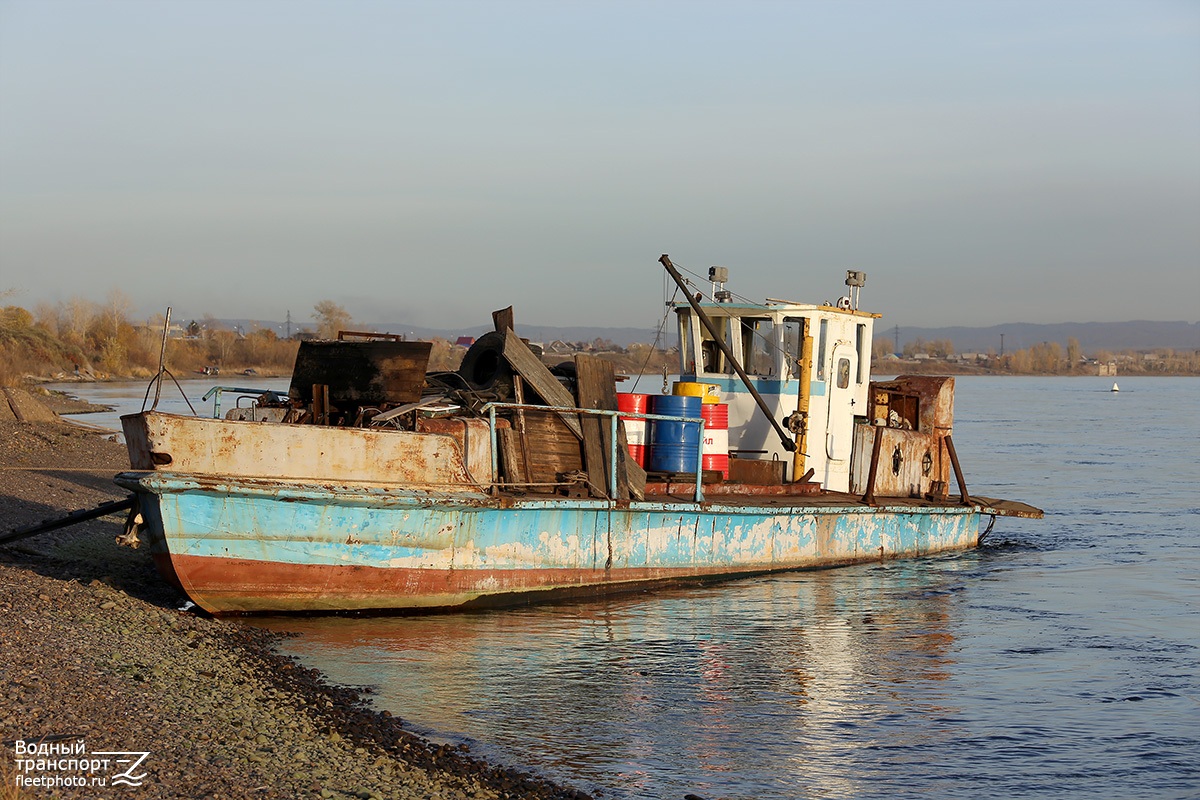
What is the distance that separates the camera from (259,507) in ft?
30.5

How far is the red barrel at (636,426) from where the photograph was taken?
1237 centimetres

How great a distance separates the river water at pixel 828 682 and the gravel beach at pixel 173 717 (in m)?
0.54

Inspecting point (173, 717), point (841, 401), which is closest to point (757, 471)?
point (841, 401)

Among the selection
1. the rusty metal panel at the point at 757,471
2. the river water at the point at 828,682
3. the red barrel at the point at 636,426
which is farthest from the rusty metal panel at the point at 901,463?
the red barrel at the point at 636,426

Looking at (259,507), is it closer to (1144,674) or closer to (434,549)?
(434,549)

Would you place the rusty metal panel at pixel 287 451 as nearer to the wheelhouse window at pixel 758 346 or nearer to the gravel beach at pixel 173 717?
the gravel beach at pixel 173 717

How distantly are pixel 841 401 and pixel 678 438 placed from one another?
9.47 ft

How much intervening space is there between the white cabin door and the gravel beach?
7.56 m

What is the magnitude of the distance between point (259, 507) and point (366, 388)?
159cm

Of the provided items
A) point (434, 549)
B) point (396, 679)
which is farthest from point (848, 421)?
point (396, 679)

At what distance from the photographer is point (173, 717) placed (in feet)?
22.3

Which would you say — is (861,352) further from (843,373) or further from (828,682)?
(828,682)

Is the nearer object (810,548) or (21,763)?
(21,763)

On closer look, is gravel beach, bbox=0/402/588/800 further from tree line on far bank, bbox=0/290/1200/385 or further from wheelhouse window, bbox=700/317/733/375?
tree line on far bank, bbox=0/290/1200/385
